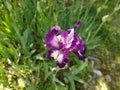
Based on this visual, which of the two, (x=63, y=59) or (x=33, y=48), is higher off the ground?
(x=33, y=48)

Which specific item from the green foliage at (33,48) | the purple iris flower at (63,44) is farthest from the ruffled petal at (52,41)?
the green foliage at (33,48)

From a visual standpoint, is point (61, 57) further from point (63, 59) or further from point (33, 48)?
point (33, 48)

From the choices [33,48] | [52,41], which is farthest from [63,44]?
[33,48]

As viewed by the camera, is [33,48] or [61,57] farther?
[33,48]

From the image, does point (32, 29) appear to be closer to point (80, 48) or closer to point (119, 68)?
point (80, 48)

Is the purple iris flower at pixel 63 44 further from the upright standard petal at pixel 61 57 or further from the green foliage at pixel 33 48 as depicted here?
the green foliage at pixel 33 48

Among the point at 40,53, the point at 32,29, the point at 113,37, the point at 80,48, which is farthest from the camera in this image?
the point at 113,37

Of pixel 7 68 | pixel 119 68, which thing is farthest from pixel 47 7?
pixel 119 68

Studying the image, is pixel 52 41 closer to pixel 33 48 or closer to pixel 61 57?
pixel 61 57

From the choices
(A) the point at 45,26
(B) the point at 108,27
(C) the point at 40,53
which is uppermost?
(B) the point at 108,27
